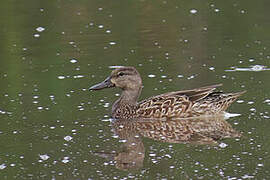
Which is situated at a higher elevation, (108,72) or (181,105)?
(181,105)

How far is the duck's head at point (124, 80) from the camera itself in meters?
10.1

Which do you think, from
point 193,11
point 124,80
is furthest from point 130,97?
point 193,11

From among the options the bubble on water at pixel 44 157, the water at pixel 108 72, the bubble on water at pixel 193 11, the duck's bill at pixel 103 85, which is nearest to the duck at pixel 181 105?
the water at pixel 108 72

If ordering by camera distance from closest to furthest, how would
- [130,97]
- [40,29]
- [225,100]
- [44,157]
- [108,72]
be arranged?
1. [44,157]
2. [225,100]
3. [130,97]
4. [108,72]
5. [40,29]

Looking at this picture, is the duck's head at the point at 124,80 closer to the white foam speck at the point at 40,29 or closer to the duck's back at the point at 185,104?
the duck's back at the point at 185,104

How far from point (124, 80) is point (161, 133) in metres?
1.24

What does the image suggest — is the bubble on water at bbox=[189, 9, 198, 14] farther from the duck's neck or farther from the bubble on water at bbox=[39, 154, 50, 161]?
the bubble on water at bbox=[39, 154, 50, 161]

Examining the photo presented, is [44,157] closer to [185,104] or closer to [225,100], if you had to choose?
[185,104]

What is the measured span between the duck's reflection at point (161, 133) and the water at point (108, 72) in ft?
0.31

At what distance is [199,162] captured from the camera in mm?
7852

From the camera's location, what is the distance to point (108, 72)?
11.6 metres

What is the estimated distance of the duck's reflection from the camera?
820 centimetres

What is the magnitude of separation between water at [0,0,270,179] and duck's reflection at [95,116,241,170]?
95 millimetres

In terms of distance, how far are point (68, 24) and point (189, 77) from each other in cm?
416
